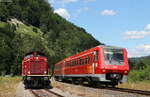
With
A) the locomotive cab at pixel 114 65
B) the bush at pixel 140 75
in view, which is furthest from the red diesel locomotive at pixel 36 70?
the bush at pixel 140 75

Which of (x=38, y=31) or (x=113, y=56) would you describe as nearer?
(x=113, y=56)

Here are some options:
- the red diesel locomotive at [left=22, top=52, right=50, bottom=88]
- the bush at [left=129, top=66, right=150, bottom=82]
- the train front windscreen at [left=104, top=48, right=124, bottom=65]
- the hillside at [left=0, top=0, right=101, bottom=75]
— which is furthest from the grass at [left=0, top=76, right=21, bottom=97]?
the hillside at [left=0, top=0, right=101, bottom=75]

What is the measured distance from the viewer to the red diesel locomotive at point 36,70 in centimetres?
2727

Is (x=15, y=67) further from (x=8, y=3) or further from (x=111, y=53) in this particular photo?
(x=8, y=3)

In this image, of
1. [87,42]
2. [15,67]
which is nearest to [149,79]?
[15,67]

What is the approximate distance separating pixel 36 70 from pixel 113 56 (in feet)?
26.7

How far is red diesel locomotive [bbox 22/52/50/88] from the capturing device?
1073 inches

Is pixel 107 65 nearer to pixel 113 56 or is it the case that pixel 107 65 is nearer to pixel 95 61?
pixel 113 56

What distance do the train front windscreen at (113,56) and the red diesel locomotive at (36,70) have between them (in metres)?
6.71

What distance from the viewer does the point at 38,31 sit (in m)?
162

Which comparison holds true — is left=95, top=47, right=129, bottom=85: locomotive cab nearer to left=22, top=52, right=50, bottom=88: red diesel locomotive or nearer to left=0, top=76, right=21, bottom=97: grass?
left=22, top=52, right=50, bottom=88: red diesel locomotive

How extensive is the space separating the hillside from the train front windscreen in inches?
3267

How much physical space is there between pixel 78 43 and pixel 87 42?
1592 centimetres

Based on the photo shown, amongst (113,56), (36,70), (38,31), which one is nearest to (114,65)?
(113,56)
